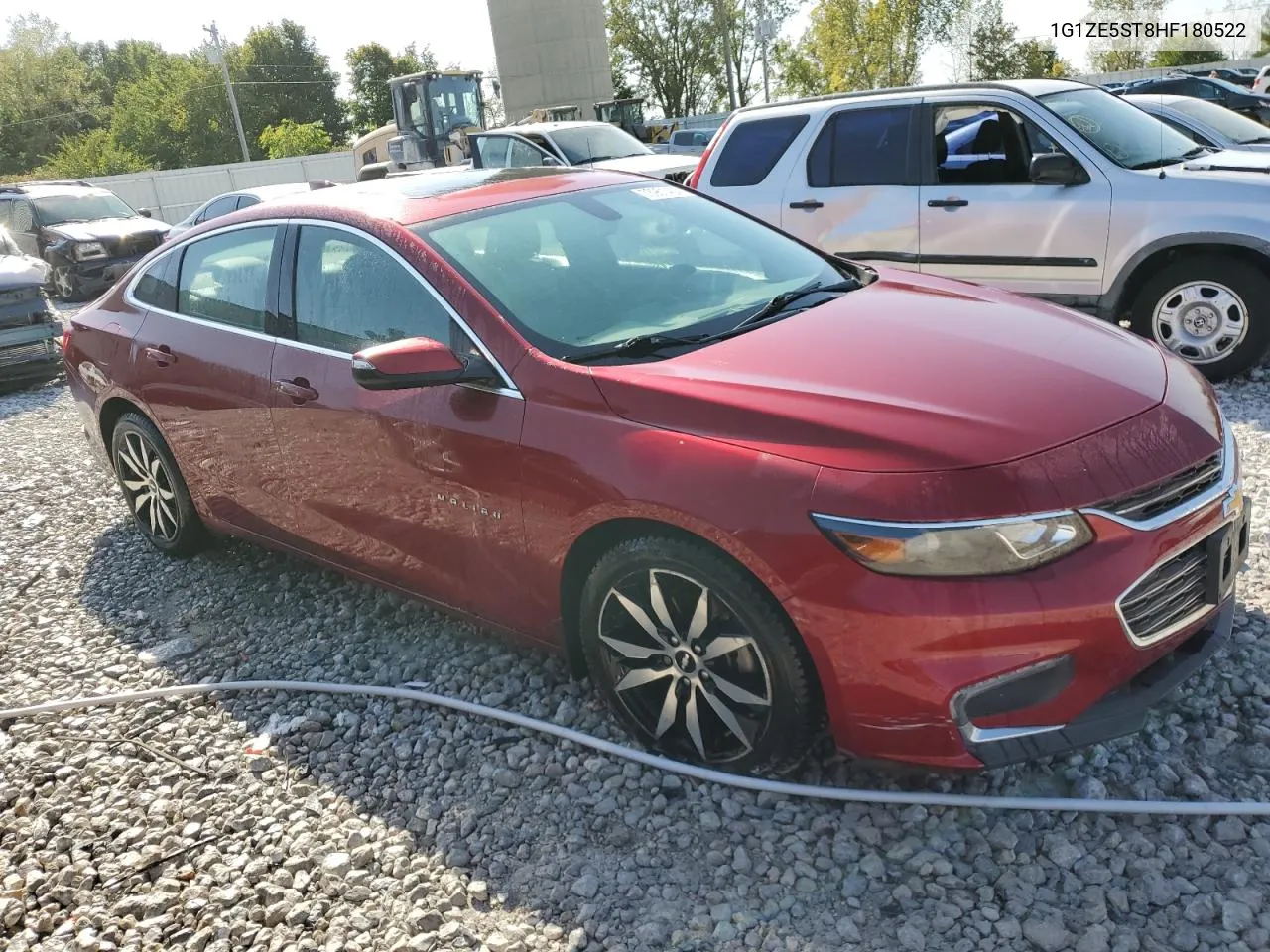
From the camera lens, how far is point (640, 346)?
3.15 meters

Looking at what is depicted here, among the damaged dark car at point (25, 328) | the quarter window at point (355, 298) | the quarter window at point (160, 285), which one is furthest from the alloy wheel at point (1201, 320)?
the damaged dark car at point (25, 328)

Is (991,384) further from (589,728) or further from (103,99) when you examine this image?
(103,99)

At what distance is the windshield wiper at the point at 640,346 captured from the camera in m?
3.11

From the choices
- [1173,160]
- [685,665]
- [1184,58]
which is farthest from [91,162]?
[685,665]

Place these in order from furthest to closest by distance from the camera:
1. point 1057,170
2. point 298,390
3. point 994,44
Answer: point 994,44, point 1057,170, point 298,390

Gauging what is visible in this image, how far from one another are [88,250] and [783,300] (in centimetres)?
1528

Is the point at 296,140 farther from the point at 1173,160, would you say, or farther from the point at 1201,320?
the point at 1201,320

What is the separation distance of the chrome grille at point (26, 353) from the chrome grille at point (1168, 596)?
34.9ft

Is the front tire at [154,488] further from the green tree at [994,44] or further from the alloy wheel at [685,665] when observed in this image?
the green tree at [994,44]

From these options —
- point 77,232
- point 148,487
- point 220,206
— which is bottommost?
point 148,487

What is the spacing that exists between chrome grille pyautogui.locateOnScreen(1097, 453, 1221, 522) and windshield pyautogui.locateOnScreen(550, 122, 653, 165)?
12.2 m

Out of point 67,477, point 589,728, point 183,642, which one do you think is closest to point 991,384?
point 589,728

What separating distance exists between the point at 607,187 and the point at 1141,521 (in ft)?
7.89

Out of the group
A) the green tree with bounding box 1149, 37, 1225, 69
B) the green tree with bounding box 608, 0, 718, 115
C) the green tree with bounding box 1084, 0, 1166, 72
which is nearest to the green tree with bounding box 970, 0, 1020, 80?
the green tree with bounding box 1084, 0, 1166, 72
